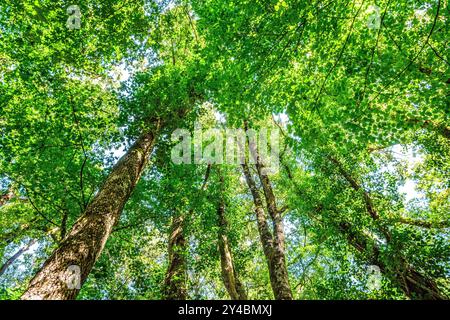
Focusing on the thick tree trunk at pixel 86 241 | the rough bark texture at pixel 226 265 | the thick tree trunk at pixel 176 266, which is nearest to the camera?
the thick tree trunk at pixel 86 241

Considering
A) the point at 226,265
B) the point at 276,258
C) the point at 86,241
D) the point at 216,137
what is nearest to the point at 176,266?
the point at 226,265

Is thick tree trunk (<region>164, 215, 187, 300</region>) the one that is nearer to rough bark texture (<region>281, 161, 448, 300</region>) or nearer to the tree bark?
the tree bark

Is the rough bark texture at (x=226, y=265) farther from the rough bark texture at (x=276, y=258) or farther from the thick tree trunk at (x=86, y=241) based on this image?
the thick tree trunk at (x=86, y=241)

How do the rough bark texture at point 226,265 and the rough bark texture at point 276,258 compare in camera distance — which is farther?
the rough bark texture at point 226,265

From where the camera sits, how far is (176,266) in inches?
361

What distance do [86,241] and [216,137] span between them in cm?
956

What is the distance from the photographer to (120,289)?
8.39 meters

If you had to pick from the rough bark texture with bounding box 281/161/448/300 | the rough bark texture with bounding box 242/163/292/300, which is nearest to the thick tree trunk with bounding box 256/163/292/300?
the rough bark texture with bounding box 242/163/292/300

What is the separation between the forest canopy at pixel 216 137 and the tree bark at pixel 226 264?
0.08 meters

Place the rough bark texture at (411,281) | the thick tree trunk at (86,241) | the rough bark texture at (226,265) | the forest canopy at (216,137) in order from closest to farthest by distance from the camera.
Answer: the thick tree trunk at (86,241) < the forest canopy at (216,137) < the rough bark texture at (411,281) < the rough bark texture at (226,265)

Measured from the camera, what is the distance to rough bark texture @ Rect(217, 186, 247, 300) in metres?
10.6

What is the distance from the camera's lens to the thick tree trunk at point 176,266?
27.0 feet

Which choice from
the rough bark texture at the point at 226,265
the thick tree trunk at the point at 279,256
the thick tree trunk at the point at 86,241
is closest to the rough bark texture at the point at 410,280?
the thick tree trunk at the point at 279,256
